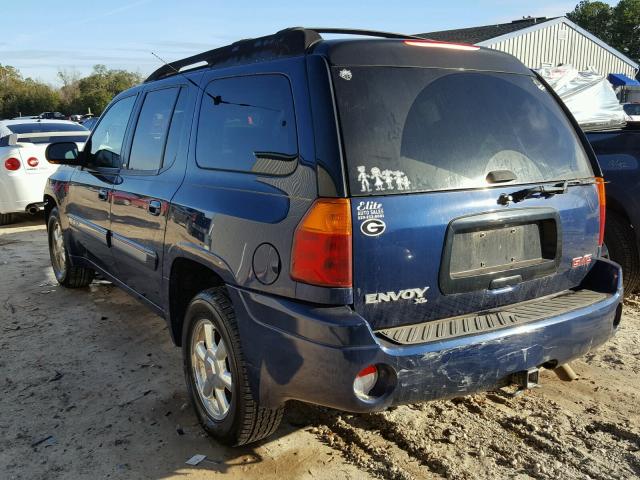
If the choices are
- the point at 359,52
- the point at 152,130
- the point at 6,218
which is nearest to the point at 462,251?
the point at 359,52

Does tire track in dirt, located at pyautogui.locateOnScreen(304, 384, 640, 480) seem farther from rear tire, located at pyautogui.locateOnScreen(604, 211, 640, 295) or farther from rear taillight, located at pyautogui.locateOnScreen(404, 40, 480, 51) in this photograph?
rear taillight, located at pyautogui.locateOnScreen(404, 40, 480, 51)

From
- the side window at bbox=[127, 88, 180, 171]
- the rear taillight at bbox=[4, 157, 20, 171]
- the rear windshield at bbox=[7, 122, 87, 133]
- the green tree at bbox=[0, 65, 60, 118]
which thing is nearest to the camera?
the side window at bbox=[127, 88, 180, 171]

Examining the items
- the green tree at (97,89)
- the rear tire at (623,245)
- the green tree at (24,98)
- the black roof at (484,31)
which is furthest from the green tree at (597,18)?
the rear tire at (623,245)

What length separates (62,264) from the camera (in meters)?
5.91

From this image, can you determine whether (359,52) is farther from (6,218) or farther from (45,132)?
(6,218)

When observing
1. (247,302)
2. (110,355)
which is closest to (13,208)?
(110,355)

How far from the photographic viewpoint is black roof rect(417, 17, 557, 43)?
24969mm

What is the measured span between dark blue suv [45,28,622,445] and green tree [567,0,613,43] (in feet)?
217

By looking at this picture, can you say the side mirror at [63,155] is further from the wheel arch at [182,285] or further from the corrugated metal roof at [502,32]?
the corrugated metal roof at [502,32]

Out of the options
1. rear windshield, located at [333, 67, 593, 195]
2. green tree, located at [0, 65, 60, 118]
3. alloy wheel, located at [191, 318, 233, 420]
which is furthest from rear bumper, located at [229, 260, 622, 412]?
green tree, located at [0, 65, 60, 118]

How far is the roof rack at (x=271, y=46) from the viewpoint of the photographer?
105 inches

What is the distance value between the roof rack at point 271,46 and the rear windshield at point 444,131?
0.87ft

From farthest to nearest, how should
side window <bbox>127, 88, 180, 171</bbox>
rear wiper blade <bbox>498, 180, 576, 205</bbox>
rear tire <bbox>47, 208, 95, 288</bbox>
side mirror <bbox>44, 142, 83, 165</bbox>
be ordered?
1. rear tire <bbox>47, 208, 95, 288</bbox>
2. side mirror <bbox>44, 142, 83, 165</bbox>
3. side window <bbox>127, 88, 180, 171</bbox>
4. rear wiper blade <bbox>498, 180, 576, 205</bbox>

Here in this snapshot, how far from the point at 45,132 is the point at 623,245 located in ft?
28.3
